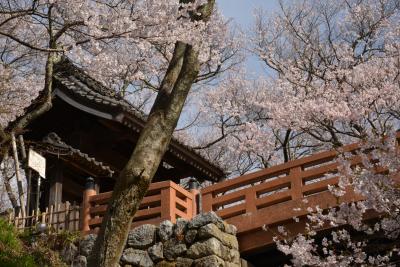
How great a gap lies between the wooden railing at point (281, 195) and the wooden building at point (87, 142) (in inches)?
106

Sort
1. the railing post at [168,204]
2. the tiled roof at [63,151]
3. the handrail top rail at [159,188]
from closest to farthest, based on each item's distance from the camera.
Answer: the railing post at [168,204]
the handrail top rail at [159,188]
the tiled roof at [63,151]

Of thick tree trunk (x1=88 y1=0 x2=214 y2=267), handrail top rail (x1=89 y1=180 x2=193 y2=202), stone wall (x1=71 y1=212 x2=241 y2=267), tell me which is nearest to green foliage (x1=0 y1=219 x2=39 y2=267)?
stone wall (x1=71 y1=212 x2=241 y2=267)

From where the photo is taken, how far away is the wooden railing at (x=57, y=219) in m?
11.9

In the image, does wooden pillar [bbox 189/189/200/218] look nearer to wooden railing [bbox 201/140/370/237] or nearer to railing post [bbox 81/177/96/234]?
wooden railing [bbox 201/140/370/237]

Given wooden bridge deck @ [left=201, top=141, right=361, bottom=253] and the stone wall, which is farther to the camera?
wooden bridge deck @ [left=201, top=141, right=361, bottom=253]

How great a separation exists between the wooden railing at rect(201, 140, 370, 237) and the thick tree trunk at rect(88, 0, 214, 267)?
13.2ft

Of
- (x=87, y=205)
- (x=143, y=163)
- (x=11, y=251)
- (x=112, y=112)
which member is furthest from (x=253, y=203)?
(x=143, y=163)

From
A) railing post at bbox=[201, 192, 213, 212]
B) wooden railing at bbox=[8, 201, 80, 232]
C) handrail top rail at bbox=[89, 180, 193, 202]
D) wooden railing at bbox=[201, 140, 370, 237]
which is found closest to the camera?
wooden railing at bbox=[201, 140, 370, 237]

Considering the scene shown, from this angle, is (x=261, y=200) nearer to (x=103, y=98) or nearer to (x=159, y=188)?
(x=159, y=188)

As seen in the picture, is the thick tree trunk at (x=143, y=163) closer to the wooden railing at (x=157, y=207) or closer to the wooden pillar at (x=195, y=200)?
the wooden railing at (x=157, y=207)

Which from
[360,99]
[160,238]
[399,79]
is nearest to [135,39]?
[160,238]

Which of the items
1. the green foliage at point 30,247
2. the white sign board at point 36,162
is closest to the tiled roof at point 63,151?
the white sign board at point 36,162

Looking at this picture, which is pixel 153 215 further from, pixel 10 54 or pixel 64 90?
pixel 10 54

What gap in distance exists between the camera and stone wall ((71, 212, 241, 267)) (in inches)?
404
